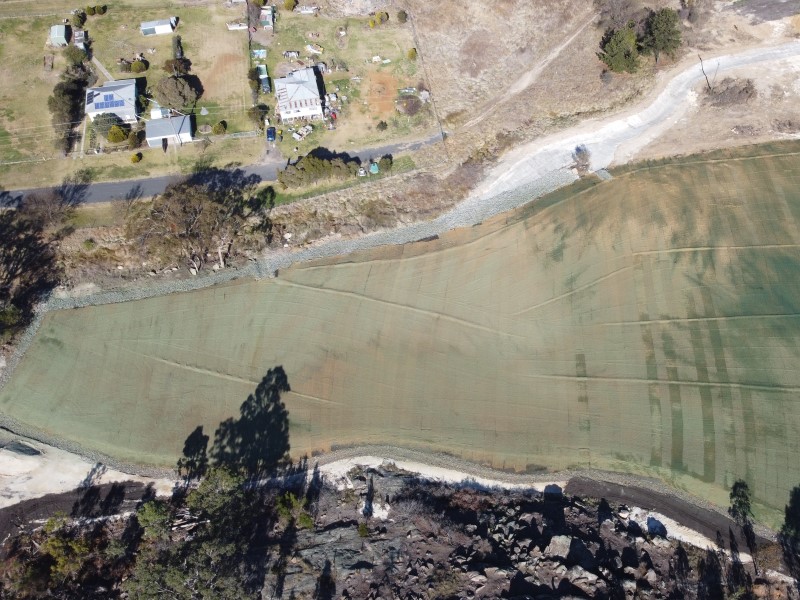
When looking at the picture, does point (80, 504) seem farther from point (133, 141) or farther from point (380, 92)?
point (380, 92)

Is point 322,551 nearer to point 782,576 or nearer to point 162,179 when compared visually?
point 782,576

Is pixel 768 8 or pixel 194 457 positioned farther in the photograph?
pixel 768 8

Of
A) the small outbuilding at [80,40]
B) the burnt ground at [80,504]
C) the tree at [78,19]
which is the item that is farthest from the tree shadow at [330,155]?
the burnt ground at [80,504]

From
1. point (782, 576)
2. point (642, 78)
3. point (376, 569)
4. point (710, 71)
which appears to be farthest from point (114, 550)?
point (710, 71)

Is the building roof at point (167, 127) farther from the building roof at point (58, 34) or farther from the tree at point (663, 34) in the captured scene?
the tree at point (663, 34)

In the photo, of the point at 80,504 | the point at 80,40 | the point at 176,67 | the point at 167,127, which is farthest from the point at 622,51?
the point at 80,504

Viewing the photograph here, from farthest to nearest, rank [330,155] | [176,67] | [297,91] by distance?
[176,67] < [297,91] < [330,155]

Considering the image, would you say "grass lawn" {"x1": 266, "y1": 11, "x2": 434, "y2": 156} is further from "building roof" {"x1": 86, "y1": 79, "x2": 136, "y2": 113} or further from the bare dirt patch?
"building roof" {"x1": 86, "y1": 79, "x2": 136, "y2": 113}
